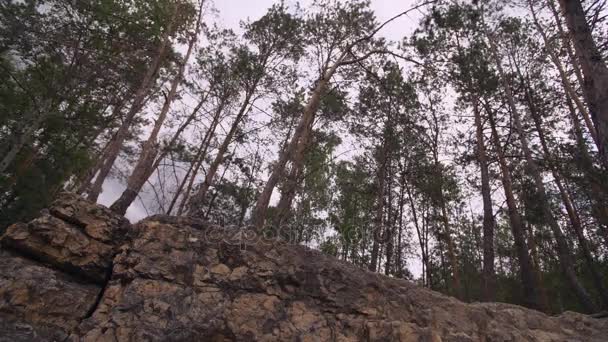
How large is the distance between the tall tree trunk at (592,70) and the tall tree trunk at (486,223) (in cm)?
517

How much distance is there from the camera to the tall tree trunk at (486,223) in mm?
8484

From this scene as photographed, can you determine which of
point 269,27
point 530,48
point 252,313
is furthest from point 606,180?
point 269,27

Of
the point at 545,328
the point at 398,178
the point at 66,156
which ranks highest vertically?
the point at 398,178

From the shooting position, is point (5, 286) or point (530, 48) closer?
point (5, 286)

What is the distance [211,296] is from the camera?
4.17 meters

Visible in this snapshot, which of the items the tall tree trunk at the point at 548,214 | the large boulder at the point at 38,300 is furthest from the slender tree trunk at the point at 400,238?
the large boulder at the point at 38,300

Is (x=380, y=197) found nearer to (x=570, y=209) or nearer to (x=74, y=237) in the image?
(x=570, y=209)

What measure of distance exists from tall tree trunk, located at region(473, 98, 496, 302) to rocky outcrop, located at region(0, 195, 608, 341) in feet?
10.0

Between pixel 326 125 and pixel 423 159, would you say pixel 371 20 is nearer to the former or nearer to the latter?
pixel 326 125

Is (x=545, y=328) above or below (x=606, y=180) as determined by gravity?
below

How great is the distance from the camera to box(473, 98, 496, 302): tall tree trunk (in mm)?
8484

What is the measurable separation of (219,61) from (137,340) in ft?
34.4

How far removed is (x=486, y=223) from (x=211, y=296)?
822 cm

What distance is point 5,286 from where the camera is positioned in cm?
354
